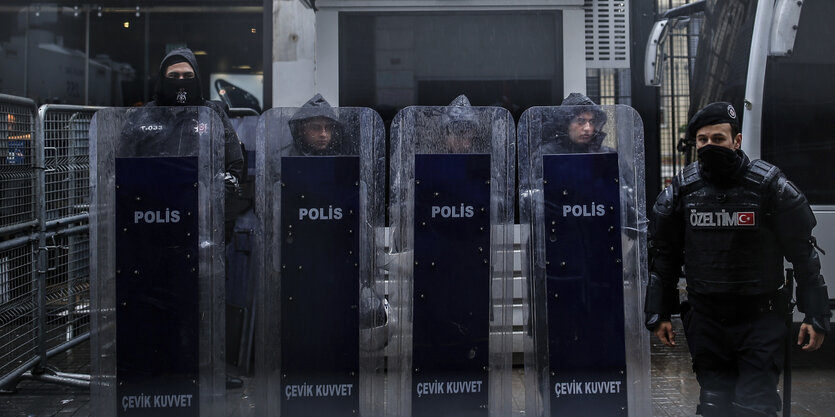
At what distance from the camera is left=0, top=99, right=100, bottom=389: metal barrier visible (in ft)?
19.6

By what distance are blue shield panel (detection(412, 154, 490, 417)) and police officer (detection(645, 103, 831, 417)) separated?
2.91ft

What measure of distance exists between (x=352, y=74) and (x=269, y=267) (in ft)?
10.8

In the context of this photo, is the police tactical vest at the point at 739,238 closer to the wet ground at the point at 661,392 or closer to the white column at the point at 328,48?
the wet ground at the point at 661,392

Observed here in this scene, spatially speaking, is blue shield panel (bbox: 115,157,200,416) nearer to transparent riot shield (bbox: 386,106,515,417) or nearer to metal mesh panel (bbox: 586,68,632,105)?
transparent riot shield (bbox: 386,106,515,417)

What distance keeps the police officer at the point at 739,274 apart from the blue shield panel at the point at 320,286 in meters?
1.54

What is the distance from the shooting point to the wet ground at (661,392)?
18.0 feet

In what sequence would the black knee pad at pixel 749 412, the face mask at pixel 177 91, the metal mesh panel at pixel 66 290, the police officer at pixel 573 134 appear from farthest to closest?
the metal mesh panel at pixel 66 290 < the face mask at pixel 177 91 < the police officer at pixel 573 134 < the black knee pad at pixel 749 412

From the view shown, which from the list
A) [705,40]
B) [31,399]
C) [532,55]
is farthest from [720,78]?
[31,399]

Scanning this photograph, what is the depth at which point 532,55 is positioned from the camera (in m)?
7.34

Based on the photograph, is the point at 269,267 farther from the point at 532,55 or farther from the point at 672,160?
the point at 672,160

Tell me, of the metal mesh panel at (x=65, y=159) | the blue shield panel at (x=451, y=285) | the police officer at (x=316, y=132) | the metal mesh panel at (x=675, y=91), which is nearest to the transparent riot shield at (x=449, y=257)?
the blue shield panel at (x=451, y=285)

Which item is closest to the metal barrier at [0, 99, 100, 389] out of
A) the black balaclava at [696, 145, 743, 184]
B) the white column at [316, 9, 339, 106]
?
the white column at [316, 9, 339, 106]

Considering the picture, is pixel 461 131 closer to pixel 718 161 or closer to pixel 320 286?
pixel 320 286

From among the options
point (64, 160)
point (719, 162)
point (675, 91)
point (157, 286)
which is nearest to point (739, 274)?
point (719, 162)
